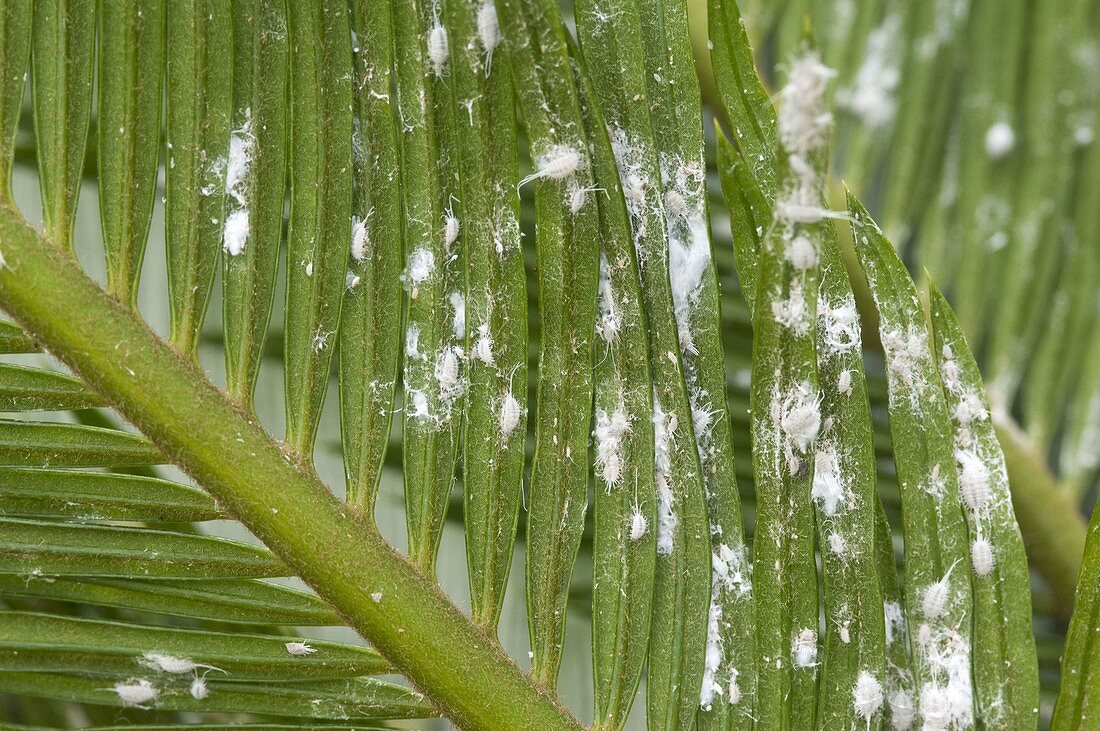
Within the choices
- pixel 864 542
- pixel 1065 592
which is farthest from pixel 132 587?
pixel 1065 592

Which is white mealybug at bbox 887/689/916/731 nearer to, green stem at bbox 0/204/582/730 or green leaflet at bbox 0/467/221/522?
green stem at bbox 0/204/582/730

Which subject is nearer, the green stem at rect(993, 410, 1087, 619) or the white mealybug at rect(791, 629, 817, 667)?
the white mealybug at rect(791, 629, 817, 667)

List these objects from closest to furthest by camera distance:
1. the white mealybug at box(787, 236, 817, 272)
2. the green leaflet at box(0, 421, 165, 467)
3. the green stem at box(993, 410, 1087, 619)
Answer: the white mealybug at box(787, 236, 817, 272), the green leaflet at box(0, 421, 165, 467), the green stem at box(993, 410, 1087, 619)

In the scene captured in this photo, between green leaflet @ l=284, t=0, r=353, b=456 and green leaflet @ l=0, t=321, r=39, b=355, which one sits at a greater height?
green leaflet @ l=284, t=0, r=353, b=456

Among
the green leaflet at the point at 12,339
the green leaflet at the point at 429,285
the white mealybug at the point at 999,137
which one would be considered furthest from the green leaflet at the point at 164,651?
the white mealybug at the point at 999,137

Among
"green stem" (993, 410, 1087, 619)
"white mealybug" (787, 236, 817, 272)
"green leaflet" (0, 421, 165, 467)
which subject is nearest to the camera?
"white mealybug" (787, 236, 817, 272)

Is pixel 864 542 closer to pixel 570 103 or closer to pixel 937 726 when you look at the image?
pixel 937 726

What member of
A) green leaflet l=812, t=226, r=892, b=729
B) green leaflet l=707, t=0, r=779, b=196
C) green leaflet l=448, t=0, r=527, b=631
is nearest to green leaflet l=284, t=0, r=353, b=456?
green leaflet l=448, t=0, r=527, b=631

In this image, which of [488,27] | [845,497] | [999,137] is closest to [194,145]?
[488,27]

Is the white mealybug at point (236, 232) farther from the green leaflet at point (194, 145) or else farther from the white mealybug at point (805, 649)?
the white mealybug at point (805, 649)
